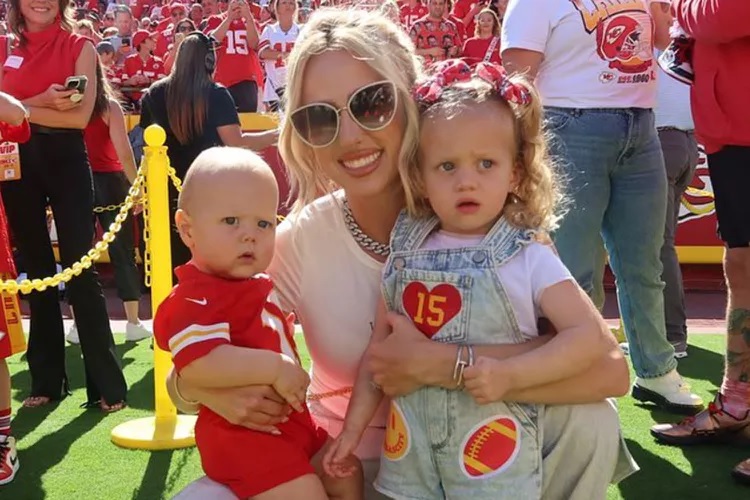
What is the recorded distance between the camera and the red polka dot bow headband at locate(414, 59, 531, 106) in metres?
1.96

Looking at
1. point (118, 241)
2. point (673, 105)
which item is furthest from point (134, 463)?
point (673, 105)

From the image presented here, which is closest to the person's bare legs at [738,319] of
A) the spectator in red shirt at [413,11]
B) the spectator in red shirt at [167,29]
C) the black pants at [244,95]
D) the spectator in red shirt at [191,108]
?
the spectator in red shirt at [191,108]

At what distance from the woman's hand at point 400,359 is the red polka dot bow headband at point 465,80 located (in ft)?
1.73

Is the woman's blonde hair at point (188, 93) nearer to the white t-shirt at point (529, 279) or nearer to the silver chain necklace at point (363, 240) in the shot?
the silver chain necklace at point (363, 240)

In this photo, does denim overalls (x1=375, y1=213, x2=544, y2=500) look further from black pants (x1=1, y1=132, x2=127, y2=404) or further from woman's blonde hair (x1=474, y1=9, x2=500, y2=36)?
woman's blonde hair (x1=474, y1=9, x2=500, y2=36)

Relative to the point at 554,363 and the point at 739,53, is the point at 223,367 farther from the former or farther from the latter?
the point at 739,53

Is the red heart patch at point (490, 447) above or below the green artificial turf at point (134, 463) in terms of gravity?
above

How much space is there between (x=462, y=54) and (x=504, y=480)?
332 inches

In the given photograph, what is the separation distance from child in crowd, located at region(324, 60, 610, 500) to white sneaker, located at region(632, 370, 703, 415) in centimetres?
252

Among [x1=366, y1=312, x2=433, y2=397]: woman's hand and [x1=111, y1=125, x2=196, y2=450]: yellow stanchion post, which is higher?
[x1=366, y1=312, x2=433, y2=397]: woman's hand

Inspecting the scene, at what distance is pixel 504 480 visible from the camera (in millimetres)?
1835

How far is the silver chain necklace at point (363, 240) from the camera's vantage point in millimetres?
2180

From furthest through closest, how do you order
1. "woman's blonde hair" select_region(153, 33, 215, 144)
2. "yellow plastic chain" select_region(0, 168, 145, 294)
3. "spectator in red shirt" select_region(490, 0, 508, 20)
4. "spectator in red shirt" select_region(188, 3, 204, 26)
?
"spectator in red shirt" select_region(188, 3, 204, 26), "spectator in red shirt" select_region(490, 0, 508, 20), "woman's blonde hair" select_region(153, 33, 215, 144), "yellow plastic chain" select_region(0, 168, 145, 294)

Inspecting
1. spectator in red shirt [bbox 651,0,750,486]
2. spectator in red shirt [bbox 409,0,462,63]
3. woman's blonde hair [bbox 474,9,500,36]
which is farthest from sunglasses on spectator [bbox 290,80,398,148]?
spectator in red shirt [bbox 409,0,462,63]
